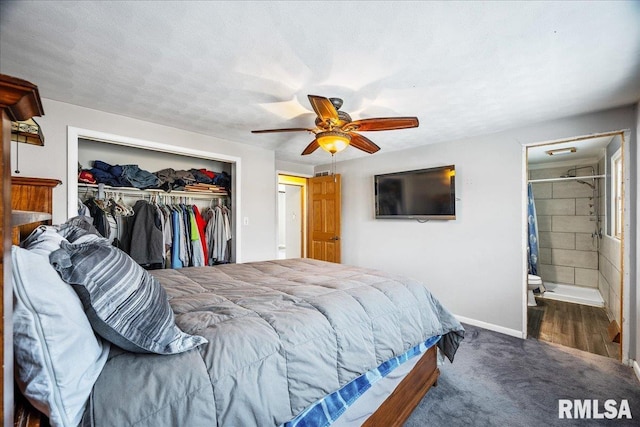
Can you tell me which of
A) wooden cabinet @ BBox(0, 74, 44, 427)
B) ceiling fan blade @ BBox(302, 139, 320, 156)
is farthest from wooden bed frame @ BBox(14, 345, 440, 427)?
ceiling fan blade @ BBox(302, 139, 320, 156)

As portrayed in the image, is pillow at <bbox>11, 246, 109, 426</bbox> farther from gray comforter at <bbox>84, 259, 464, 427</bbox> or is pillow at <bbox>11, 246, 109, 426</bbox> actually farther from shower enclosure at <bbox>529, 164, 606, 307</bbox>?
shower enclosure at <bbox>529, 164, 606, 307</bbox>

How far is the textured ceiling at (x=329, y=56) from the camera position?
1379 millimetres

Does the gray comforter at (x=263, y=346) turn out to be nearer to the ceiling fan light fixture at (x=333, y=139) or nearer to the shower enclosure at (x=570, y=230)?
the ceiling fan light fixture at (x=333, y=139)

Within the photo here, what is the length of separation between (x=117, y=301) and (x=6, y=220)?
1.50ft

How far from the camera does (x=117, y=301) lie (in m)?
0.88

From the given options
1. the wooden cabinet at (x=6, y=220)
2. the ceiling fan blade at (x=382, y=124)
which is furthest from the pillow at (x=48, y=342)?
the ceiling fan blade at (x=382, y=124)

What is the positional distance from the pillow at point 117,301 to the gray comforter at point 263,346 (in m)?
0.06

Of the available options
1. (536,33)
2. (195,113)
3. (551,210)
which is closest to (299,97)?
(195,113)

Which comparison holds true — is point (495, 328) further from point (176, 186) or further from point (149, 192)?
point (149, 192)

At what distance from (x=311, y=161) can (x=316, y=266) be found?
8.78ft

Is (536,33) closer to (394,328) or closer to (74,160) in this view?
(394,328)

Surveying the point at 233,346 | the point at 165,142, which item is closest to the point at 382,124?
the point at 233,346

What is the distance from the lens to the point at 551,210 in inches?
188

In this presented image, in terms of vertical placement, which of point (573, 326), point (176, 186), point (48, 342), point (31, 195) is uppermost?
point (176, 186)
